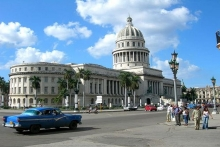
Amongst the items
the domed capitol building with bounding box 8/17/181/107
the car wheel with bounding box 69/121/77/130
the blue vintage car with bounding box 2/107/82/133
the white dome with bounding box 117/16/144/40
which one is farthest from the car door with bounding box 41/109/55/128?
the white dome with bounding box 117/16/144/40

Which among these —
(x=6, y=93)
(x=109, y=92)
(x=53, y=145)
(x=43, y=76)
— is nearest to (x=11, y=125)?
(x=53, y=145)

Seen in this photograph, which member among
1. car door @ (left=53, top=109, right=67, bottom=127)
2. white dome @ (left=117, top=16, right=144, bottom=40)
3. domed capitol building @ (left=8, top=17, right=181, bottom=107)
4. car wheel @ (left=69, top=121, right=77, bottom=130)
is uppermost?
white dome @ (left=117, top=16, right=144, bottom=40)

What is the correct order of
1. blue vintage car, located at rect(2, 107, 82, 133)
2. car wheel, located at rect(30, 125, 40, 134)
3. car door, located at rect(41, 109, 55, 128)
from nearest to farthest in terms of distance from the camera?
blue vintage car, located at rect(2, 107, 82, 133) → car wheel, located at rect(30, 125, 40, 134) → car door, located at rect(41, 109, 55, 128)

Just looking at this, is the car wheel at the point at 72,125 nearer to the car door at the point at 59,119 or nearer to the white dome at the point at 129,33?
the car door at the point at 59,119

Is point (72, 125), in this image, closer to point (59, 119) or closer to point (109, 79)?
point (59, 119)

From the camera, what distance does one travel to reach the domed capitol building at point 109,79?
101 m

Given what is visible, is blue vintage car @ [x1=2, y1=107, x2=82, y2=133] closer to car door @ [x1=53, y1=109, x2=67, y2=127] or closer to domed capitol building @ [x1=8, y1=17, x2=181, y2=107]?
car door @ [x1=53, y1=109, x2=67, y2=127]

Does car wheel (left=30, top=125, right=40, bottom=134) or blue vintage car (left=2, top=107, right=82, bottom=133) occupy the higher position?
blue vintage car (left=2, top=107, right=82, bottom=133)

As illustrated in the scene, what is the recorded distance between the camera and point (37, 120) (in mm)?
19016

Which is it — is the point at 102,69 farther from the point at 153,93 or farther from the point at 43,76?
the point at 153,93

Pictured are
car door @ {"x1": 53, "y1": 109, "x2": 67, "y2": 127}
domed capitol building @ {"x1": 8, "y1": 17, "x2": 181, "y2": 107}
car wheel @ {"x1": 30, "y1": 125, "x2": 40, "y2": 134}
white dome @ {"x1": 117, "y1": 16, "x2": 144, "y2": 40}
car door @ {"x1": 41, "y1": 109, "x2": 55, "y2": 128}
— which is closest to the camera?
car wheel @ {"x1": 30, "y1": 125, "x2": 40, "y2": 134}

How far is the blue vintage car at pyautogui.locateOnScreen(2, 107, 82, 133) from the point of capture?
723 inches

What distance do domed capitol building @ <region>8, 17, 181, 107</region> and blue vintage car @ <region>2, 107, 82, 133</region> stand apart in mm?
68785

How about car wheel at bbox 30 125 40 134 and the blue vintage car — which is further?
car wheel at bbox 30 125 40 134
